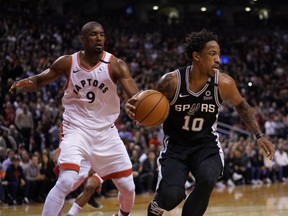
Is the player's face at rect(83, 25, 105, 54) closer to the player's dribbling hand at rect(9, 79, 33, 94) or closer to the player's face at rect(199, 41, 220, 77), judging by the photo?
the player's dribbling hand at rect(9, 79, 33, 94)

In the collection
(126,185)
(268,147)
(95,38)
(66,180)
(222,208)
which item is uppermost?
(95,38)

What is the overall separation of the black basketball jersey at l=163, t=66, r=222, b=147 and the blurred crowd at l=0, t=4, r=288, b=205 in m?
7.04

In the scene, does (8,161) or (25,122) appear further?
(25,122)

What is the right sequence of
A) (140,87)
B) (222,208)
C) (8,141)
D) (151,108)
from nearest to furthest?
(151,108), (222,208), (8,141), (140,87)

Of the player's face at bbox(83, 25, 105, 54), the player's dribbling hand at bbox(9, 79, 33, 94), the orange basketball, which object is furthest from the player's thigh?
the player's dribbling hand at bbox(9, 79, 33, 94)

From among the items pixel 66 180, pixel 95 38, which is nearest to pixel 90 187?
pixel 66 180

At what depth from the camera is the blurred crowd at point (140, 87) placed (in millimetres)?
13195

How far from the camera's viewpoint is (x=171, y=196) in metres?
5.41

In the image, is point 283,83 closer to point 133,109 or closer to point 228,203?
point 228,203

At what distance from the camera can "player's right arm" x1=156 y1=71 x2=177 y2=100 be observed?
5.81 m

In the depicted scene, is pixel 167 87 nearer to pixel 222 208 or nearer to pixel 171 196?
pixel 171 196

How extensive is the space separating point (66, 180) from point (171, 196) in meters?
1.01

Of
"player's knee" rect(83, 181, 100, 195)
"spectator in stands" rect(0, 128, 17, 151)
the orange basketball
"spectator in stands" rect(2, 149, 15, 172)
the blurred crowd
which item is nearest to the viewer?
the orange basketball

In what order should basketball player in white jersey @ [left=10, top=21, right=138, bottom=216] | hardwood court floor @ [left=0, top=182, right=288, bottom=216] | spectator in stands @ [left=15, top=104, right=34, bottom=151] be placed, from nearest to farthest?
basketball player in white jersey @ [left=10, top=21, right=138, bottom=216] → hardwood court floor @ [left=0, top=182, right=288, bottom=216] → spectator in stands @ [left=15, top=104, right=34, bottom=151]
